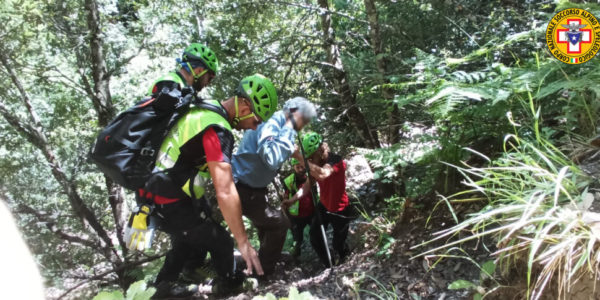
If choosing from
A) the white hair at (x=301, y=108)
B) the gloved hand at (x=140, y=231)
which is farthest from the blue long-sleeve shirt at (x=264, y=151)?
the gloved hand at (x=140, y=231)

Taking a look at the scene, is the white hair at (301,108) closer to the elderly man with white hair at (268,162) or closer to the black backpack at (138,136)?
the elderly man with white hair at (268,162)

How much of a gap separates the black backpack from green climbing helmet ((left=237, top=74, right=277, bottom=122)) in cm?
42

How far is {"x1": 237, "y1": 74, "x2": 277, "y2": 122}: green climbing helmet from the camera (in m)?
3.60

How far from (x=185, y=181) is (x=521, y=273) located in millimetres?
2696

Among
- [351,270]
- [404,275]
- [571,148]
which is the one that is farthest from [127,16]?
[571,148]

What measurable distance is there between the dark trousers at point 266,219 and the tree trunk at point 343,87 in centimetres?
235

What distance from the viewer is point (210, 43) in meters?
5.95

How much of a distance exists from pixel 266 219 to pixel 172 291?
4.24 ft

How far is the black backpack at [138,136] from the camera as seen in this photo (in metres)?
3.15

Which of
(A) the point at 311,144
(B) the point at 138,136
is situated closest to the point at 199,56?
(B) the point at 138,136

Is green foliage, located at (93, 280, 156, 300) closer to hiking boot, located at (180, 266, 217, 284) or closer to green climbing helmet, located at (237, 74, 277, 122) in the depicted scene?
green climbing helmet, located at (237, 74, 277, 122)

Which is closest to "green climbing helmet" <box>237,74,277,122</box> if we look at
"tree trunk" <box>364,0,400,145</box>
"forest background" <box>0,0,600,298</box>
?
"forest background" <box>0,0,600,298</box>

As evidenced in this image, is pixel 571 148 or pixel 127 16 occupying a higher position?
pixel 127 16

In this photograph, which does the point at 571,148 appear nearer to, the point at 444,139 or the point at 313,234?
the point at 444,139
